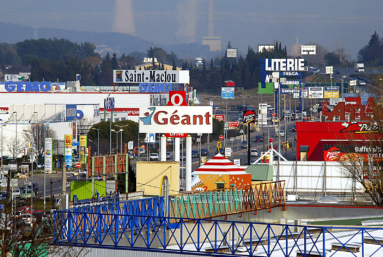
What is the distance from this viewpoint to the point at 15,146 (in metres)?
97.8

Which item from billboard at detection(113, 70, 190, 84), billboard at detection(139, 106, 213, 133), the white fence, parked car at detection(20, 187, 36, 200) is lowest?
parked car at detection(20, 187, 36, 200)

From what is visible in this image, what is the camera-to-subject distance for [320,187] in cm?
5659

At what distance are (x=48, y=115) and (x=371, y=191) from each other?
8708cm

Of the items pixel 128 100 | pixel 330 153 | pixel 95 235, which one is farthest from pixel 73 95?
pixel 95 235

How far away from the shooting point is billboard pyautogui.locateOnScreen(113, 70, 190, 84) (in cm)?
14962

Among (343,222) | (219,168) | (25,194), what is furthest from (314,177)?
(25,194)

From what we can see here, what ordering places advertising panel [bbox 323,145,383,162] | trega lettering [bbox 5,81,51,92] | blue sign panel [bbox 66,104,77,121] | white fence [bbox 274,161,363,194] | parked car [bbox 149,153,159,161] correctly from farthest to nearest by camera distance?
trega lettering [bbox 5,81,51,92], blue sign panel [bbox 66,104,77,121], parked car [bbox 149,153,159,161], white fence [bbox 274,161,363,194], advertising panel [bbox 323,145,383,162]

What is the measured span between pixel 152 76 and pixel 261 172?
104 metres

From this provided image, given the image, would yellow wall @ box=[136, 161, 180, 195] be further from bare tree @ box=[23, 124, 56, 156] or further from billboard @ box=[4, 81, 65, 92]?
billboard @ box=[4, 81, 65, 92]

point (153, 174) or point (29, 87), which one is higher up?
point (29, 87)

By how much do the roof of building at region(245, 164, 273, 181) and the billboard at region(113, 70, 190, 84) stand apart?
3792 inches

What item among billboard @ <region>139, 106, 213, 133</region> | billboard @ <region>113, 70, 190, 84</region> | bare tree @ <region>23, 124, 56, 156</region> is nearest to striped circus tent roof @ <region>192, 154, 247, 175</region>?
billboard @ <region>139, 106, 213, 133</region>


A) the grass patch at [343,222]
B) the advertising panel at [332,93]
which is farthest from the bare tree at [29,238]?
the advertising panel at [332,93]

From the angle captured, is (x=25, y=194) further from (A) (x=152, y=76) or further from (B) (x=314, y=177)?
(A) (x=152, y=76)
